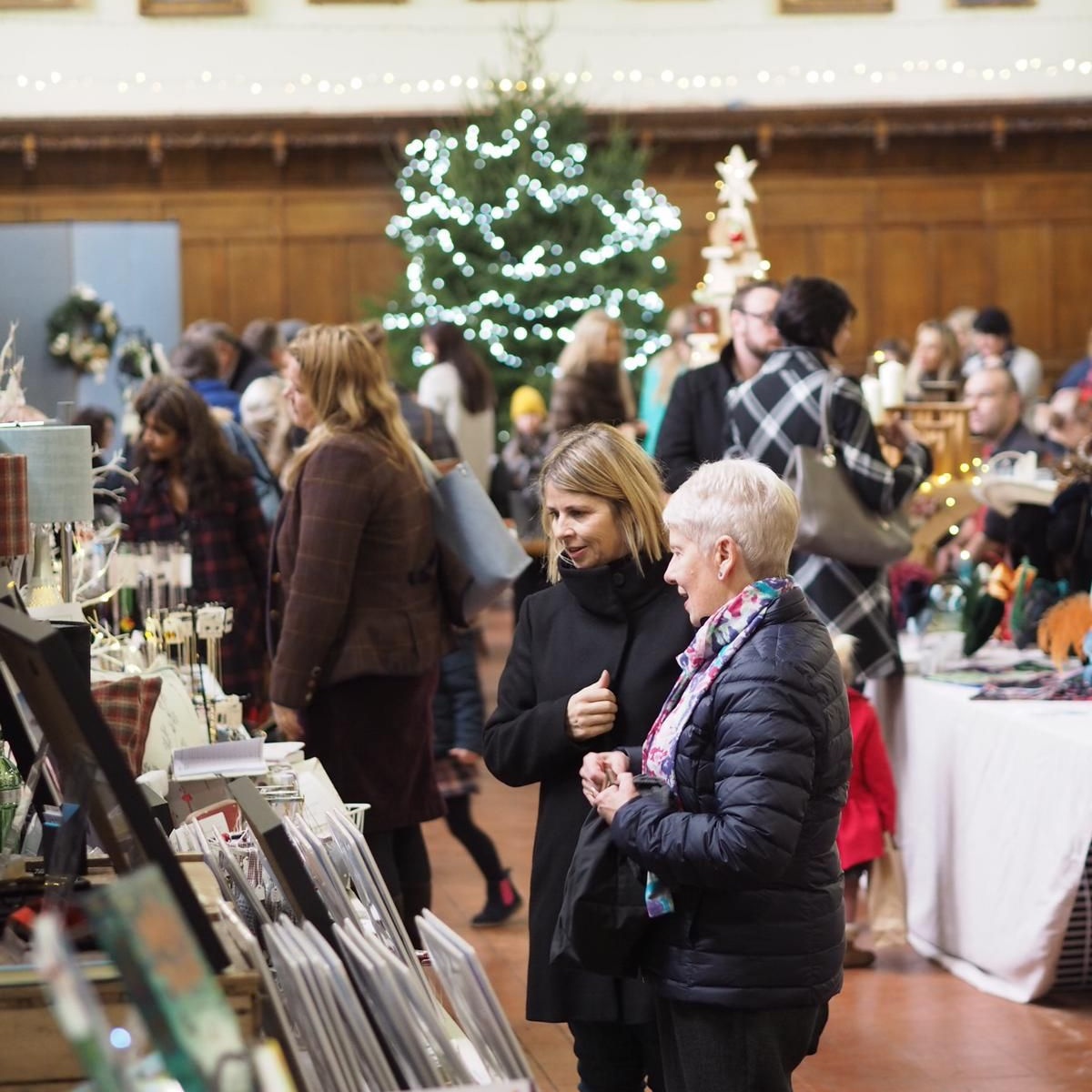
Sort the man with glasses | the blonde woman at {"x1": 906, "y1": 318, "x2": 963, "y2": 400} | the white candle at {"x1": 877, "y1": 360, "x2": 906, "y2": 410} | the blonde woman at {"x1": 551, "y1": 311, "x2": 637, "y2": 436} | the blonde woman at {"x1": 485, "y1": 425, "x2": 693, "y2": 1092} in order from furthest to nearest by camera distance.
Result: the blonde woman at {"x1": 906, "y1": 318, "x2": 963, "y2": 400}, the man with glasses, the blonde woman at {"x1": 551, "y1": 311, "x2": 637, "y2": 436}, the white candle at {"x1": 877, "y1": 360, "x2": 906, "y2": 410}, the blonde woman at {"x1": 485, "y1": 425, "x2": 693, "y2": 1092}

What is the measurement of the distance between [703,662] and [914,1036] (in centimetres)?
223

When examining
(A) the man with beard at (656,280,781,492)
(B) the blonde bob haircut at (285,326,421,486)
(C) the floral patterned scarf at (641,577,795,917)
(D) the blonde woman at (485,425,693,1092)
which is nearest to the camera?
(C) the floral patterned scarf at (641,577,795,917)

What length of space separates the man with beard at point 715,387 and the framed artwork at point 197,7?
1024 cm

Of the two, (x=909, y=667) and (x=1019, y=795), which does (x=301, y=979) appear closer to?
(x=1019, y=795)

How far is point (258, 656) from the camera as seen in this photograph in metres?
5.75

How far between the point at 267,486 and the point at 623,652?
12.1 feet

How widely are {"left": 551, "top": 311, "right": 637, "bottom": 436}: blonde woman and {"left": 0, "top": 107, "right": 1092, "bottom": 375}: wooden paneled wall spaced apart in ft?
27.0

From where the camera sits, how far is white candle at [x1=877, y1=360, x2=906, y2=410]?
20.4 feet

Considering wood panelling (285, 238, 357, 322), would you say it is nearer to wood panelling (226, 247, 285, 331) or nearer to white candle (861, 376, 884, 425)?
wood panelling (226, 247, 285, 331)

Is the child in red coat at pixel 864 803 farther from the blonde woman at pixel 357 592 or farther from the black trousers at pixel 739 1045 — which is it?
the black trousers at pixel 739 1045

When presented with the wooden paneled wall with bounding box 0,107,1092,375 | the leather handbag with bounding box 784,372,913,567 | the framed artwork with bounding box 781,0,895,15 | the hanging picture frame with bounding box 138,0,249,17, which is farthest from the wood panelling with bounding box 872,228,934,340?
the leather handbag with bounding box 784,372,913,567

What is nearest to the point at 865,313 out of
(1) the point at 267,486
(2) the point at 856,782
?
(1) the point at 267,486

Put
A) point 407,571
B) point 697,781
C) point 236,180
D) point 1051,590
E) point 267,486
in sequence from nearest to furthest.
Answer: point 697,781 < point 407,571 < point 1051,590 < point 267,486 < point 236,180

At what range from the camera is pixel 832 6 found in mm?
15211
